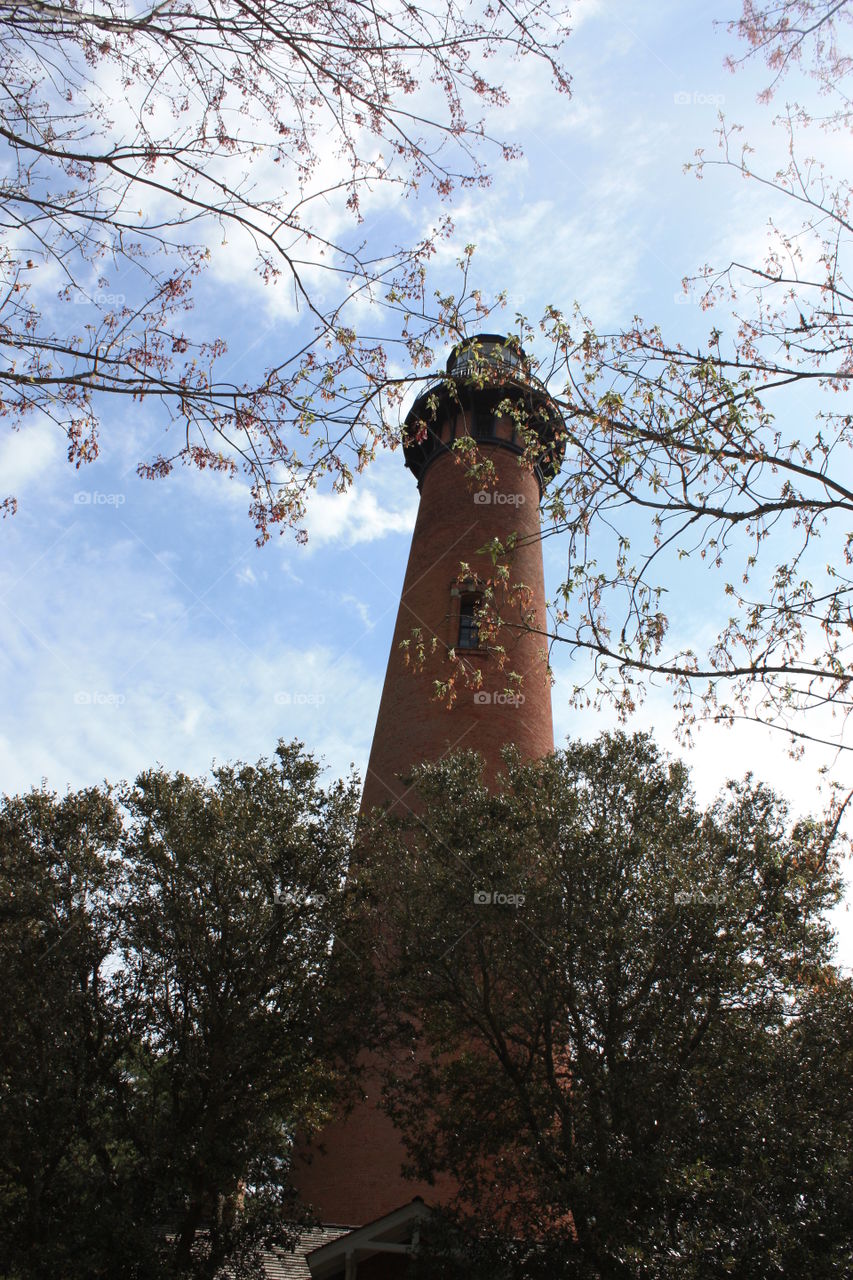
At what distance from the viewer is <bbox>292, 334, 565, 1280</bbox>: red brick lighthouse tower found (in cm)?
843

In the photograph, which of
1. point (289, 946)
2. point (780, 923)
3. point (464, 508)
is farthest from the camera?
point (464, 508)

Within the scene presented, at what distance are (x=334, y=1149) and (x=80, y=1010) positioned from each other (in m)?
5.51

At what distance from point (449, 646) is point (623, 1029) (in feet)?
17.2

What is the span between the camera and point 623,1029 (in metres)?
11.3

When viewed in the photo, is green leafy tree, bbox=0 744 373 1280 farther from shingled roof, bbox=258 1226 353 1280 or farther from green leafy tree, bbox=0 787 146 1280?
shingled roof, bbox=258 1226 353 1280

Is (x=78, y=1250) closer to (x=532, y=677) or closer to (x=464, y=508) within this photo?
(x=532, y=677)

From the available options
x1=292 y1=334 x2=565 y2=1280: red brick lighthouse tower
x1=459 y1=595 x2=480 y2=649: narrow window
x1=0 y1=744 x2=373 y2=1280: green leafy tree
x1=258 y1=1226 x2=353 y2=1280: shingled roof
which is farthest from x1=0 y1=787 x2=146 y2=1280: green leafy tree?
x1=459 y1=595 x2=480 y2=649: narrow window

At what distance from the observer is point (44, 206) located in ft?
19.6

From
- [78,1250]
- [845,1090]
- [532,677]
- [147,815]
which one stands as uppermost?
[532,677]

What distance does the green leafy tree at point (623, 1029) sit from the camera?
9852mm

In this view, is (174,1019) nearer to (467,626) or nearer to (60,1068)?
(60,1068)

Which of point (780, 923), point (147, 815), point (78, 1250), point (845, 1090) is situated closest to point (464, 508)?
point (147, 815)

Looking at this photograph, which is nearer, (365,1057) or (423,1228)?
(423,1228)

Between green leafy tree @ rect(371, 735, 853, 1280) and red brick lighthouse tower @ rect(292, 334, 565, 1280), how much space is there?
62.8 inches
